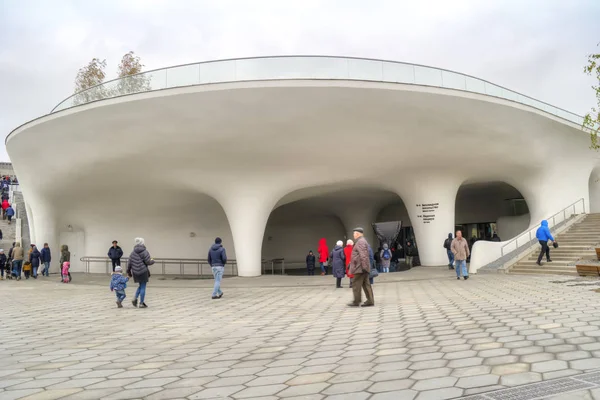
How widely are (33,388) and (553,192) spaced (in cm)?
2340

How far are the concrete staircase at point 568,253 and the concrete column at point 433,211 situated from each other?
4.80 meters

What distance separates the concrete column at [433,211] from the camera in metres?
20.2

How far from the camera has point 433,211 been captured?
2047 centimetres

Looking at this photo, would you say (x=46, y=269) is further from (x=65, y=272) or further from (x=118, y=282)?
(x=118, y=282)

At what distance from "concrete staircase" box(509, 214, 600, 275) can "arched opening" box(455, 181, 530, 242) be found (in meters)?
11.1

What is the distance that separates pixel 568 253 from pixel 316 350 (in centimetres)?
1362

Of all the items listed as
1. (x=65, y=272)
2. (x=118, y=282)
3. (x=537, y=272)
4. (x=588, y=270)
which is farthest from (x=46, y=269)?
(x=588, y=270)

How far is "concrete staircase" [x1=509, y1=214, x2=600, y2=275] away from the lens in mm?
13523

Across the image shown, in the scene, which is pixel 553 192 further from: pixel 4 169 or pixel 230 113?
pixel 4 169

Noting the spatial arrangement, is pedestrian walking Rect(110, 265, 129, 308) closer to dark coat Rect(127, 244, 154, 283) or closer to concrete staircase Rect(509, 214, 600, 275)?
dark coat Rect(127, 244, 154, 283)

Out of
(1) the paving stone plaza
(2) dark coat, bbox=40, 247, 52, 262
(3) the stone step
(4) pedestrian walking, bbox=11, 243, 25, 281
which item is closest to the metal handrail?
(3) the stone step

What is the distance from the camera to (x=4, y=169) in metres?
50.3

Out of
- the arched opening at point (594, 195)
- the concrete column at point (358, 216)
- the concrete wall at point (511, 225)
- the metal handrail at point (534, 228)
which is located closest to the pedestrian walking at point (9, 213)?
the concrete column at point (358, 216)

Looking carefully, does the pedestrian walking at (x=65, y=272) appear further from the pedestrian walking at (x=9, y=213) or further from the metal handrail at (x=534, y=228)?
the metal handrail at (x=534, y=228)
